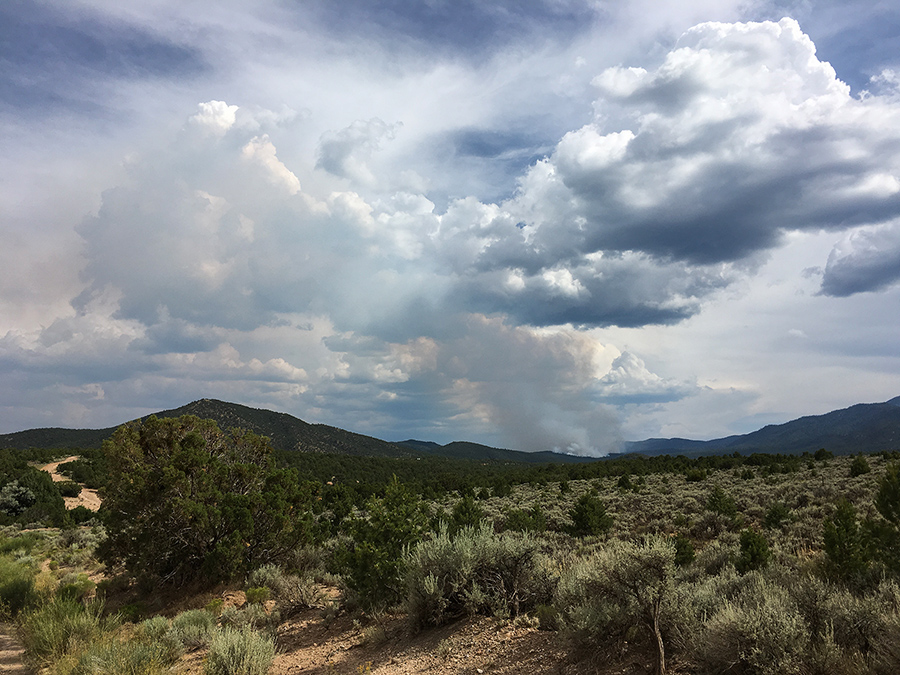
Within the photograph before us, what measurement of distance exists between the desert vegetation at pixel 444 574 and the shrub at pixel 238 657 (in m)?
0.03

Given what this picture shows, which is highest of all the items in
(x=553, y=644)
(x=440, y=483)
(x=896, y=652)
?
(x=896, y=652)

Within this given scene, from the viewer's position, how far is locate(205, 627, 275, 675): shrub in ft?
24.9

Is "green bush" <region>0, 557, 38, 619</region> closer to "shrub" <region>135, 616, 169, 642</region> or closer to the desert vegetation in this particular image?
the desert vegetation

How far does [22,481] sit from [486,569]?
52.0 meters

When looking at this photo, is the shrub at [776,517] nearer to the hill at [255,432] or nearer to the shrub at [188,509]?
the shrub at [188,509]

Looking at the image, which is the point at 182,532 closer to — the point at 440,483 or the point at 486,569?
the point at 486,569

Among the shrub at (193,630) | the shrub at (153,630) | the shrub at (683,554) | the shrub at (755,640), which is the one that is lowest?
the shrub at (153,630)

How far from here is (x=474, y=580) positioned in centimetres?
848

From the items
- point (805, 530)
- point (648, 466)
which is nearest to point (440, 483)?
point (648, 466)

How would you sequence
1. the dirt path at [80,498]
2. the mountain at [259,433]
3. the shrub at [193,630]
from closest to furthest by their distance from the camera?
the shrub at [193,630] < the dirt path at [80,498] < the mountain at [259,433]

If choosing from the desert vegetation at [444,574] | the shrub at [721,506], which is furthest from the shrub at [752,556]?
the shrub at [721,506]

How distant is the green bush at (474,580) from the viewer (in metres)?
8.36

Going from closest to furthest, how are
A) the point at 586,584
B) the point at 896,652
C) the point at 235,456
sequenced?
the point at 896,652 < the point at 586,584 < the point at 235,456

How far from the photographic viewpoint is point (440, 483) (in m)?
50.5
